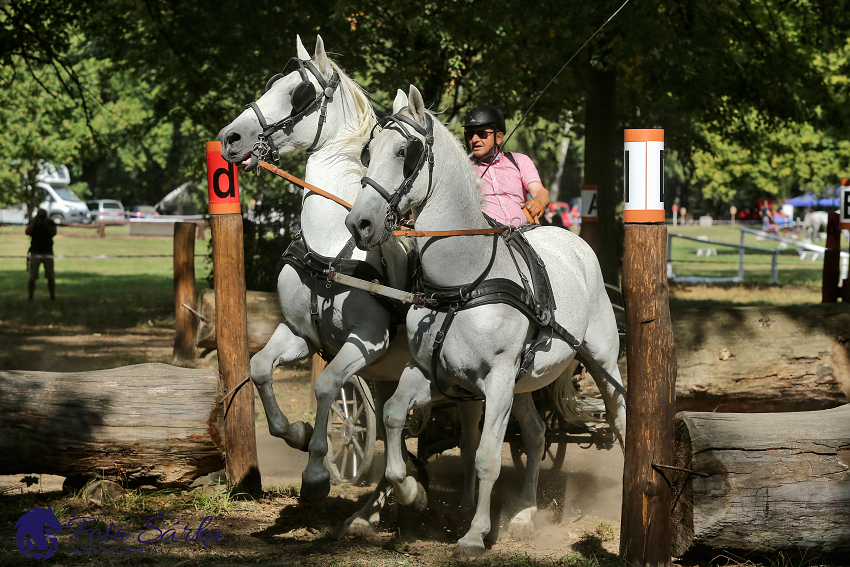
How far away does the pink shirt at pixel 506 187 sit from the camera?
5973mm

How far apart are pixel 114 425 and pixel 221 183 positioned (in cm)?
172

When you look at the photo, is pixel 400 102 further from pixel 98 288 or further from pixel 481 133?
pixel 98 288

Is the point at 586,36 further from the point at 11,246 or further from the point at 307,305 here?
the point at 11,246

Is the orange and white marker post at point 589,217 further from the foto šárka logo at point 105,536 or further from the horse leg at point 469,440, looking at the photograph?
the foto šárka logo at point 105,536

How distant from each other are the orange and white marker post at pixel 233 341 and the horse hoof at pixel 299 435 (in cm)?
63

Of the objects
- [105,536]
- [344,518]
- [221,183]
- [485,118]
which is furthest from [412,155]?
[105,536]

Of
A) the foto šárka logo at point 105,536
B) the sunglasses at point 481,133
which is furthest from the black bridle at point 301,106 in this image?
the foto šárka logo at point 105,536

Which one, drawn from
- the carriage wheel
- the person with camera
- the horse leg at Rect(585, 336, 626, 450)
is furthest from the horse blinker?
the person with camera

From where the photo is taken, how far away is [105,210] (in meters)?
49.2

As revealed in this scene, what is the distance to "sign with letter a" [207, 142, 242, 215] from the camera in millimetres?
5727

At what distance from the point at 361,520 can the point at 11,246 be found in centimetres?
3220

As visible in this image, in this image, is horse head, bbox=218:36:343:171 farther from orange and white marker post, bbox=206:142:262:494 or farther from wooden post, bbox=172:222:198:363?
wooden post, bbox=172:222:198:363

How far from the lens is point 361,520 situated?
534 cm

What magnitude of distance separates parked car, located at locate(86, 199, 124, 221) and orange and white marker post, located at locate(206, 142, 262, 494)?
4356 cm
